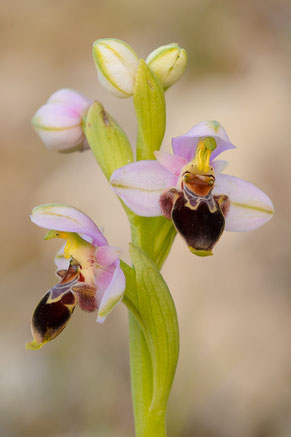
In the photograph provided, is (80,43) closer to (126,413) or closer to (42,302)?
(126,413)

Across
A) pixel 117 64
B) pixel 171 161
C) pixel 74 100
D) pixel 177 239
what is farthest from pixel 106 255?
pixel 177 239

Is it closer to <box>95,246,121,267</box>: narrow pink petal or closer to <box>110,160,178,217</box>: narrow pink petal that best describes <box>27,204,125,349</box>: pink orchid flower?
<box>95,246,121,267</box>: narrow pink petal

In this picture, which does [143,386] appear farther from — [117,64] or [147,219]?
[117,64]

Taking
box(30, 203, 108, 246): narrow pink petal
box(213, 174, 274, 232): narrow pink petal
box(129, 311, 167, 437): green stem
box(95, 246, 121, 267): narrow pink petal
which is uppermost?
box(30, 203, 108, 246): narrow pink petal

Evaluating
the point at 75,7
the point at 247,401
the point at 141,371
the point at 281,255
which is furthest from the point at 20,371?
the point at 75,7

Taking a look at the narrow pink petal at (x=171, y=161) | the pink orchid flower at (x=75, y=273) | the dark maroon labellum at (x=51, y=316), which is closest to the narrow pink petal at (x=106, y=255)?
the pink orchid flower at (x=75, y=273)

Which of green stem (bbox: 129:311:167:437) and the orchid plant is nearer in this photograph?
the orchid plant

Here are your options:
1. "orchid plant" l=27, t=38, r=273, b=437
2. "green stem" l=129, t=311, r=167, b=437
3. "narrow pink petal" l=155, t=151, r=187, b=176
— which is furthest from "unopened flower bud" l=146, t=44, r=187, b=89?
"green stem" l=129, t=311, r=167, b=437

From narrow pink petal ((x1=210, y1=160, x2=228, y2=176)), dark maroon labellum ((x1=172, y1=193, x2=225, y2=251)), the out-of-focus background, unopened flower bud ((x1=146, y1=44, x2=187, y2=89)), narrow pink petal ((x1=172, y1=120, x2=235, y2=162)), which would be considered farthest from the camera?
the out-of-focus background
